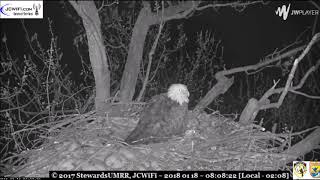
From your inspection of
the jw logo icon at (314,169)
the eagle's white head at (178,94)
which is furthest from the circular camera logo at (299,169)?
the eagle's white head at (178,94)

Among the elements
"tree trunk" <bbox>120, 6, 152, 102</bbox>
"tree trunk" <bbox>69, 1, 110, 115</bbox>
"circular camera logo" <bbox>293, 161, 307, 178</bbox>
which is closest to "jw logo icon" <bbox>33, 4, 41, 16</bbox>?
"tree trunk" <bbox>69, 1, 110, 115</bbox>

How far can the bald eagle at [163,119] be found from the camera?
4148mm

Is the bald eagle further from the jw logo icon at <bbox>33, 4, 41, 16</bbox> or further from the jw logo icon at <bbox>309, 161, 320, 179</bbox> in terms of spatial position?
the jw logo icon at <bbox>33, 4, 41, 16</bbox>

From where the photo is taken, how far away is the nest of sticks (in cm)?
341

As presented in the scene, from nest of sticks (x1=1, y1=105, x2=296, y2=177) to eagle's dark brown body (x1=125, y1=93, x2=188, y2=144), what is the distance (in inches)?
8.4

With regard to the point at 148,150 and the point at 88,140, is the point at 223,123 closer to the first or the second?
the point at 148,150

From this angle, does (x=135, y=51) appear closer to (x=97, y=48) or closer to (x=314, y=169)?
(x=97, y=48)

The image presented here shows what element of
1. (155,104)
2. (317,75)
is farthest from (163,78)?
(155,104)

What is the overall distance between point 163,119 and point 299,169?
1665 mm

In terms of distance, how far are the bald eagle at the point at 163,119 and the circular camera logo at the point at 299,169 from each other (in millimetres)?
1382

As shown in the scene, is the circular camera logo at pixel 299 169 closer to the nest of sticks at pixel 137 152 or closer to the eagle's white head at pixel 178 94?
the nest of sticks at pixel 137 152

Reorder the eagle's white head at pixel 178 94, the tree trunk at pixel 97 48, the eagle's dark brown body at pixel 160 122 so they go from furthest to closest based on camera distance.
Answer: the eagle's white head at pixel 178 94 → the tree trunk at pixel 97 48 → the eagle's dark brown body at pixel 160 122

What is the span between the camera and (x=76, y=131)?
3.96 m

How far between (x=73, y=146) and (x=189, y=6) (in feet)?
8.47
